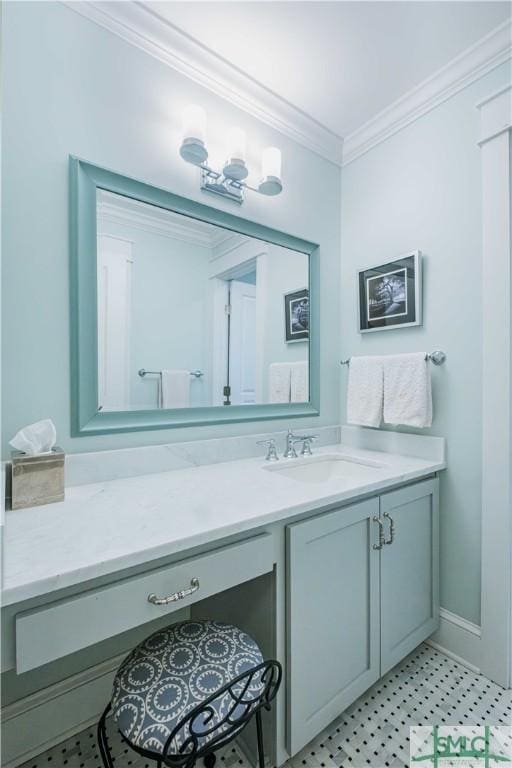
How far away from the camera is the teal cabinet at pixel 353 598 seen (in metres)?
1.01

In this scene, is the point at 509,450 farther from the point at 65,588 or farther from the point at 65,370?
the point at 65,370

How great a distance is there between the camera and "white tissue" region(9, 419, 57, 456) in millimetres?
996

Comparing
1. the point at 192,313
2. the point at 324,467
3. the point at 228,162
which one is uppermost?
the point at 228,162

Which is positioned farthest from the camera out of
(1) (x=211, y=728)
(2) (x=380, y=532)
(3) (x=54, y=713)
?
(2) (x=380, y=532)

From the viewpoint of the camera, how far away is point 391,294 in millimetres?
1721

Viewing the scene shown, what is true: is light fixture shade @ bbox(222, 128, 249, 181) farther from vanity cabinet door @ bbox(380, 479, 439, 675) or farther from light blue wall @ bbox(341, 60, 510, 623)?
vanity cabinet door @ bbox(380, 479, 439, 675)

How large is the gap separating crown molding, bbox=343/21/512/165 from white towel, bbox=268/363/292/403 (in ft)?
4.00

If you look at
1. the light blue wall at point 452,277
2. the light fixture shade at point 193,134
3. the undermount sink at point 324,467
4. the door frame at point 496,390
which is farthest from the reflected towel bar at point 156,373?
the door frame at point 496,390

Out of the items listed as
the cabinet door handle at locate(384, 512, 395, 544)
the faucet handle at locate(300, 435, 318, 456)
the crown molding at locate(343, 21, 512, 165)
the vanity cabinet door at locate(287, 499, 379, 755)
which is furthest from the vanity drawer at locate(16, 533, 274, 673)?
the crown molding at locate(343, 21, 512, 165)

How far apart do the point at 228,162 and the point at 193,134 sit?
177 millimetres

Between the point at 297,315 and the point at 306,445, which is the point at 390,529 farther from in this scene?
the point at 297,315

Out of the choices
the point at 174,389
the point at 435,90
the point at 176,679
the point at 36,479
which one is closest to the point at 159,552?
the point at 176,679

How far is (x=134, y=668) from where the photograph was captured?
836mm

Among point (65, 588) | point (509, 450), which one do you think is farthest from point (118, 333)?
point (509, 450)
